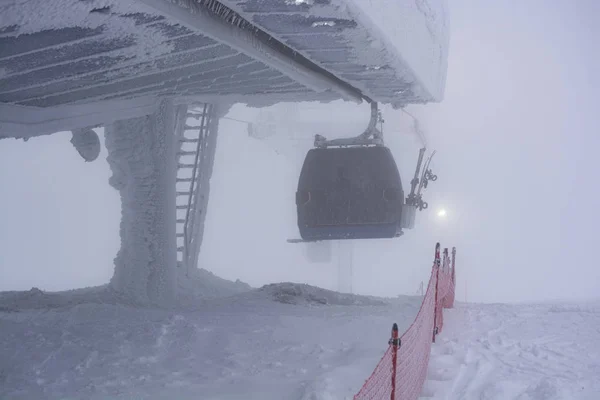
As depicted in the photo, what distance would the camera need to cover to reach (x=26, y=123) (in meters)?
5.47

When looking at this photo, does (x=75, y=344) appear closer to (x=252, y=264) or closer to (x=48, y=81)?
(x=48, y=81)

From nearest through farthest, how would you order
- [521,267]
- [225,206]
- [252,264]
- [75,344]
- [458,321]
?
[75,344] → [458,321] → [252,264] → [521,267] → [225,206]

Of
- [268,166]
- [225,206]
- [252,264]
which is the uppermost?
[268,166]

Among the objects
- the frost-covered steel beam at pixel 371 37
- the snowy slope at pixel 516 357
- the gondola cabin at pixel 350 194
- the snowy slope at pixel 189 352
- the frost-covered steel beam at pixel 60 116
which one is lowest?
the snowy slope at pixel 189 352

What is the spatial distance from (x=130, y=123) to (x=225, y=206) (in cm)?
7613

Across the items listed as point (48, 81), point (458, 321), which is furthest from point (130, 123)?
point (458, 321)

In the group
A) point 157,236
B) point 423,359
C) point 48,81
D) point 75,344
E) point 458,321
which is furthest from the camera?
point 157,236

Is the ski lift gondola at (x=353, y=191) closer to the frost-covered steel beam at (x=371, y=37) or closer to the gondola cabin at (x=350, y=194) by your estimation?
the gondola cabin at (x=350, y=194)

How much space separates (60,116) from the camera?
5.76m

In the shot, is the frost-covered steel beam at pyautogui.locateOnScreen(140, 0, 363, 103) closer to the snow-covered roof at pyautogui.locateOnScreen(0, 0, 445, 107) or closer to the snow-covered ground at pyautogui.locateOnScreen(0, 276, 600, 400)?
the snow-covered roof at pyautogui.locateOnScreen(0, 0, 445, 107)

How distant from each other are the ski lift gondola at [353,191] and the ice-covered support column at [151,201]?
96.2 inches

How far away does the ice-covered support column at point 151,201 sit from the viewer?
729cm

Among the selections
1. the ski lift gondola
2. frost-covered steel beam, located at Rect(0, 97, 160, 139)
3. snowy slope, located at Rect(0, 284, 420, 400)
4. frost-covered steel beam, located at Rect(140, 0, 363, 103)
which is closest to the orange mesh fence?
snowy slope, located at Rect(0, 284, 420, 400)

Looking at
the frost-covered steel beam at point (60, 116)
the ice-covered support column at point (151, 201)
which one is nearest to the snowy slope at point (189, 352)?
the ice-covered support column at point (151, 201)
